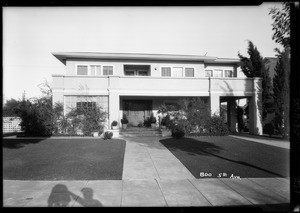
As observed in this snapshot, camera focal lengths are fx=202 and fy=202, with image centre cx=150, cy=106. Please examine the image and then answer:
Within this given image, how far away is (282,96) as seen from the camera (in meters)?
16.2

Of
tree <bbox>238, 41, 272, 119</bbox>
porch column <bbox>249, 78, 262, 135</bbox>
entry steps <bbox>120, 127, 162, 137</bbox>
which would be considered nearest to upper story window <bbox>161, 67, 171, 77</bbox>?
entry steps <bbox>120, 127, 162, 137</bbox>

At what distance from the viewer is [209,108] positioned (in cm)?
1733

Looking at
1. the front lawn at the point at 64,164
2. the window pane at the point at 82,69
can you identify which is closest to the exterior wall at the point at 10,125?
the window pane at the point at 82,69

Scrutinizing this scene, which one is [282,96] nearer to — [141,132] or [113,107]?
[141,132]

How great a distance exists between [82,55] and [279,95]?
687 inches

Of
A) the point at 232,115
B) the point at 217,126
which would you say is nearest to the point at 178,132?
the point at 217,126

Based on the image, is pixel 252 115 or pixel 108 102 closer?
pixel 108 102

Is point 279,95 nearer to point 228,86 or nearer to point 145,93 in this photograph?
point 228,86

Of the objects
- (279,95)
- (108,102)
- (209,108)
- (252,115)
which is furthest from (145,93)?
(279,95)

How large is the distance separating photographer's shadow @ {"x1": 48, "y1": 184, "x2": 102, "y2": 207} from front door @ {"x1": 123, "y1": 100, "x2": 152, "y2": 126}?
15.5 m

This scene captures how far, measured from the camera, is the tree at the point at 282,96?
15.6 meters

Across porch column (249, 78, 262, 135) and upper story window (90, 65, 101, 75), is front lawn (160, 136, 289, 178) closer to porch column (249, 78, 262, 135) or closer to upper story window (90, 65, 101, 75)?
porch column (249, 78, 262, 135)

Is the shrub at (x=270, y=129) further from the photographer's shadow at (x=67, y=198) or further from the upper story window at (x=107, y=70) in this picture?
the photographer's shadow at (x=67, y=198)
